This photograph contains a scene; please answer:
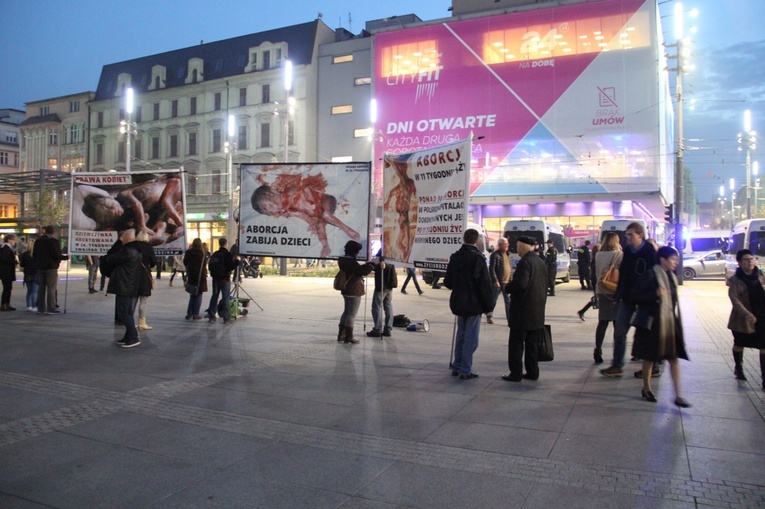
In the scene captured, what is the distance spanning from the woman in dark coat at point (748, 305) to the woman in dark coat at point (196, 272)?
9496mm

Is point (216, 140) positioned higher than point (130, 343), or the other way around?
point (216, 140)

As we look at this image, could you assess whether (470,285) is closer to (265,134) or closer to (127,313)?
(127,313)

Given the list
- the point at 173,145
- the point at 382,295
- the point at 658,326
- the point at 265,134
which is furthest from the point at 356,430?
the point at 173,145

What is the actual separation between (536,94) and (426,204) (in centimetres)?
3366

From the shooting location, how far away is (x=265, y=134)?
161 feet

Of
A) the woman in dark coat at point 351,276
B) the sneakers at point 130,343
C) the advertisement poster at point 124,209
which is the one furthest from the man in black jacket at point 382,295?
the advertisement poster at point 124,209

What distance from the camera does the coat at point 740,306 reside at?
22.1 feet

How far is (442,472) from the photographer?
14.1 feet

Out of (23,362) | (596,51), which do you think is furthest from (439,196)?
(596,51)

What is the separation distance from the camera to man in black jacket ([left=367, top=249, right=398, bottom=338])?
33.4 ft

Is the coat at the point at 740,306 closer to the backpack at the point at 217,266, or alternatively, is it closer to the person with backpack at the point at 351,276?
the person with backpack at the point at 351,276

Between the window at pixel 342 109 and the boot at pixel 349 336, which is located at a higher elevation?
the window at pixel 342 109

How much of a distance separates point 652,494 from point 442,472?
1415 mm

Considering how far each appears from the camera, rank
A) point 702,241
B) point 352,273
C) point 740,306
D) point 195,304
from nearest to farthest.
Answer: point 740,306, point 352,273, point 195,304, point 702,241
